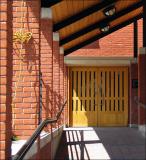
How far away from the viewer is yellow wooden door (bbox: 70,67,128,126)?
18.1 m

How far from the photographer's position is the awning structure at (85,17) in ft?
35.3

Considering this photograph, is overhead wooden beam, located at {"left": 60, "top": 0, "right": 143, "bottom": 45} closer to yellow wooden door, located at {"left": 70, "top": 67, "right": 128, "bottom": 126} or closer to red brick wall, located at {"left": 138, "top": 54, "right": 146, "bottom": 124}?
red brick wall, located at {"left": 138, "top": 54, "right": 146, "bottom": 124}

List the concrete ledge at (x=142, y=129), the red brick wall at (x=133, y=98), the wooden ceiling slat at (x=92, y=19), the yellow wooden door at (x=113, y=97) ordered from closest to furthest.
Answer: the wooden ceiling slat at (x=92, y=19) → the concrete ledge at (x=142, y=129) → the red brick wall at (x=133, y=98) → the yellow wooden door at (x=113, y=97)

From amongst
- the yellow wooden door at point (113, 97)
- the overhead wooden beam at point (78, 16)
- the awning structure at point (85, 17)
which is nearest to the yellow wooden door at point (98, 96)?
the yellow wooden door at point (113, 97)

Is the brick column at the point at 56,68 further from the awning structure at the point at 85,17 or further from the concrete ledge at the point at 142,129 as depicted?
the concrete ledge at the point at 142,129

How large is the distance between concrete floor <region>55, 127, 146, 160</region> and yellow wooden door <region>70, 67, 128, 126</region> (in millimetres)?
4184

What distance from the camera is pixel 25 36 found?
6281 mm

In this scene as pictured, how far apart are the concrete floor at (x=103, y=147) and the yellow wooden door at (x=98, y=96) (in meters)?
4.18

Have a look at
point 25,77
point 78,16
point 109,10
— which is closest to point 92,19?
point 109,10

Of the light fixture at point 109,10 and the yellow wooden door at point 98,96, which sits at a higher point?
the light fixture at point 109,10

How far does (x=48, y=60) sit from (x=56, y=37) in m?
3.30

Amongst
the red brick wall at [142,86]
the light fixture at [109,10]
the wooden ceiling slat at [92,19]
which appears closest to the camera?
the light fixture at [109,10]

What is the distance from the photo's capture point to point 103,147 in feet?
36.3

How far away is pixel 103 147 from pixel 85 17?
11.0ft
